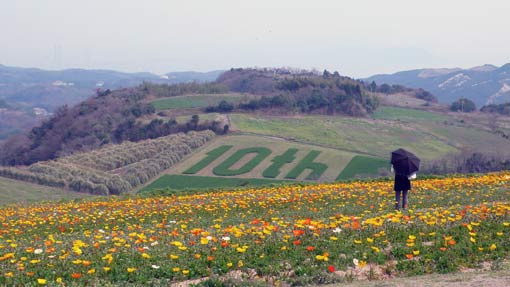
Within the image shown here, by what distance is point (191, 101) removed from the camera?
122m

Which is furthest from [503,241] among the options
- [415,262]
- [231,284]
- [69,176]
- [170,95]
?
[170,95]

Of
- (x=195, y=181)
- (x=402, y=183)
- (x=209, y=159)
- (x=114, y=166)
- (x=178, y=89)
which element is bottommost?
(x=195, y=181)

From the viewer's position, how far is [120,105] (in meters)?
118

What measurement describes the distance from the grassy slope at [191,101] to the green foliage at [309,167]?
47080mm

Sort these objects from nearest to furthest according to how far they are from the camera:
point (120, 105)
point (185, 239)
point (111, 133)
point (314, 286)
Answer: point (314, 286)
point (185, 239)
point (111, 133)
point (120, 105)

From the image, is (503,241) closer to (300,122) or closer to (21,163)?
(300,122)

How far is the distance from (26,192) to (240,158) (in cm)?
Answer: 3237

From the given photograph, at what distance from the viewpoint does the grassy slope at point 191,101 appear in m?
117

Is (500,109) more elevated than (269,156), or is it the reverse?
(500,109)

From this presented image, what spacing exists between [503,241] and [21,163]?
10315 cm

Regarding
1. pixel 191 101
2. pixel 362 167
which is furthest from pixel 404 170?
pixel 191 101

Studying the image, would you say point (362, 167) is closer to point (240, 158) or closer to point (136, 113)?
point (240, 158)

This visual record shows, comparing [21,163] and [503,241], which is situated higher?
[503,241]

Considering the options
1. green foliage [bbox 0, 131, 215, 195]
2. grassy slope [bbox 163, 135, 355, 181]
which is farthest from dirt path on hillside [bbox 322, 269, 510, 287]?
grassy slope [bbox 163, 135, 355, 181]
